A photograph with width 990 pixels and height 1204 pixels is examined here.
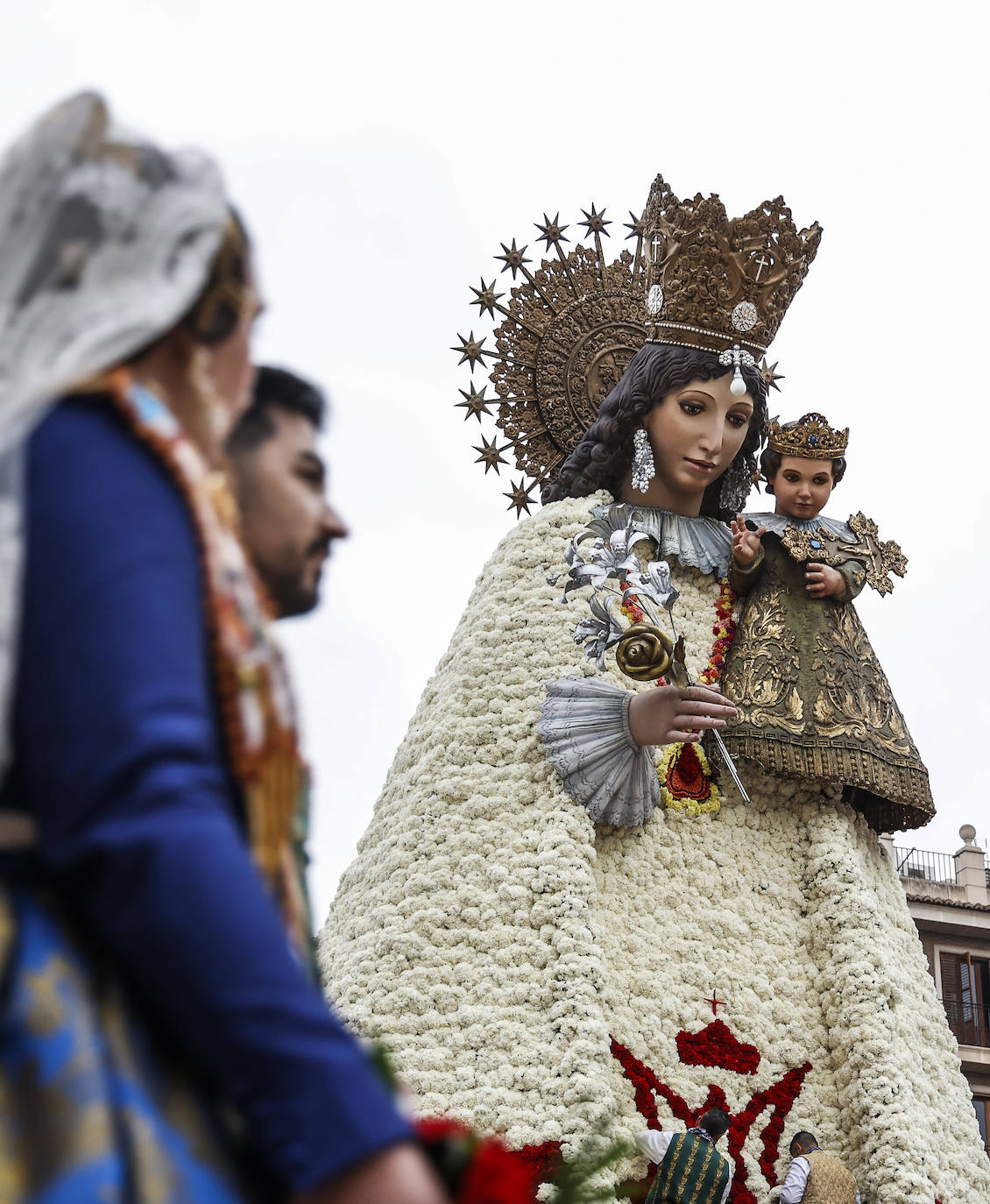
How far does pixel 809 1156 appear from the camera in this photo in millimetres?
5500

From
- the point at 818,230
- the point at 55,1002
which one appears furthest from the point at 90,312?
the point at 818,230

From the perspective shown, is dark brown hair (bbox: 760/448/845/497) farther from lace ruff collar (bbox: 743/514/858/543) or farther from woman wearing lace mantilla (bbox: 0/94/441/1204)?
woman wearing lace mantilla (bbox: 0/94/441/1204)

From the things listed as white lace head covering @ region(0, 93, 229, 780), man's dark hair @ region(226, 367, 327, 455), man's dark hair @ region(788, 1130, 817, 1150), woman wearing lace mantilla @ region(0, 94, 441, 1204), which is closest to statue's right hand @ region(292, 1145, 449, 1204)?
woman wearing lace mantilla @ region(0, 94, 441, 1204)

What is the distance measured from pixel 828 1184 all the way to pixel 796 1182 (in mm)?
110

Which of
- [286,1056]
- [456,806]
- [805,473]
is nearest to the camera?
[286,1056]

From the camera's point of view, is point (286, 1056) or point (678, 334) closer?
point (286, 1056)

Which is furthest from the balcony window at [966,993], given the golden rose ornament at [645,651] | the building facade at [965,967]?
the golden rose ornament at [645,651]

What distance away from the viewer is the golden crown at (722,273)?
6.80m

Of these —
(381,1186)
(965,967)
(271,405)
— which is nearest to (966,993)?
(965,967)

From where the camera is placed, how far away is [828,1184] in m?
5.42

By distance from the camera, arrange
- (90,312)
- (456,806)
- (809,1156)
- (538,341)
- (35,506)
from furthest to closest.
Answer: (538,341) → (456,806) → (809,1156) → (90,312) → (35,506)

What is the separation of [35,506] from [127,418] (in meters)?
0.13

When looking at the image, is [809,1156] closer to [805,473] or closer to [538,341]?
[805,473]

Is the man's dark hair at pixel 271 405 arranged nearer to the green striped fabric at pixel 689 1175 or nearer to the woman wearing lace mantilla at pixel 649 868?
the woman wearing lace mantilla at pixel 649 868
